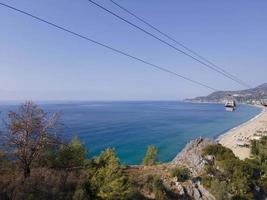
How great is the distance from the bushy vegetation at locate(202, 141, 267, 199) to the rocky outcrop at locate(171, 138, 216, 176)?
3.23ft

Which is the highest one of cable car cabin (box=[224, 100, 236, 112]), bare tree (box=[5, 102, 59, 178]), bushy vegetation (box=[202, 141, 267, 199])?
cable car cabin (box=[224, 100, 236, 112])

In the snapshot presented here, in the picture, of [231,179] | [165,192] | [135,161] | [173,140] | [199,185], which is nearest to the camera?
[165,192]

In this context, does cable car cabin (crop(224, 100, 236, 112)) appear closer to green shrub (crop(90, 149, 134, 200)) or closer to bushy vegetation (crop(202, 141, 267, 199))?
bushy vegetation (crop(202, 141, 267, 199))

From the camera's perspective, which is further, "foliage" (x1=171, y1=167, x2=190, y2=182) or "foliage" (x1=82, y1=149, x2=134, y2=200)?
"foliage" (x1=171, y1=167, x2=190, y2=182)

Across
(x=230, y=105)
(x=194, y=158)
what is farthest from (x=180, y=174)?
(x=230, y=105)

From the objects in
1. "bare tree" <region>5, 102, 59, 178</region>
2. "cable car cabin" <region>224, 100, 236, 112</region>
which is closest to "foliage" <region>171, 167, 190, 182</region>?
"cable car cabin" <region>224, 100, 236, 112</region>

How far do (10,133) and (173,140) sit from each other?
76.1 meters

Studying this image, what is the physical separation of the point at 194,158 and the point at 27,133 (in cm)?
2095

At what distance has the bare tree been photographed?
80.9 feet

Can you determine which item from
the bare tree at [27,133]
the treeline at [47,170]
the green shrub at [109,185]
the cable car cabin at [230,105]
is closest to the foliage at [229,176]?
the cable car cabin at [230,105]

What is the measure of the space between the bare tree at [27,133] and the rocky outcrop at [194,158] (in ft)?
56.8

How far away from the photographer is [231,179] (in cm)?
3297

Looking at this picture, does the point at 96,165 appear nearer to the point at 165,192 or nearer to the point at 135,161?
the point at 165,192

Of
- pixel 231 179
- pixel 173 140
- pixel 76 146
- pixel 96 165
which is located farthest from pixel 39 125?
pixel 173 140
